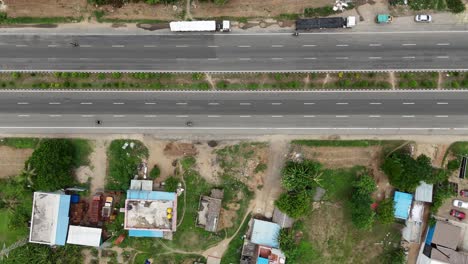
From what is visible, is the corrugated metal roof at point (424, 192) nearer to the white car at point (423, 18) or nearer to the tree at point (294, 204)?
the tree at point (294, 204)

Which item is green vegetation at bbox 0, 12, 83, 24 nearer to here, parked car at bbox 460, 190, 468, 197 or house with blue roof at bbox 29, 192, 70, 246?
house with blue roof at bbox 29, 192, 70, 246

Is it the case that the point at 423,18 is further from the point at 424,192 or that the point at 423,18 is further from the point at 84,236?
the point at 84,236

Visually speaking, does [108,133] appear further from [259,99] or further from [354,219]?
[354,219]

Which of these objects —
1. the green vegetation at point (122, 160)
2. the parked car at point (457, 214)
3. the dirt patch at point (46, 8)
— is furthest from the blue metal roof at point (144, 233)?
the parked car at point (457, 214)

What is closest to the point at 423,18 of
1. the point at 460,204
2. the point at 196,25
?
the point at 460,204

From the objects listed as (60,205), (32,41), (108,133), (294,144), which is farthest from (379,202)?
(32,41)

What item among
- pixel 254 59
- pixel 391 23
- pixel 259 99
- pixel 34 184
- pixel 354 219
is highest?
pixel 391 23
